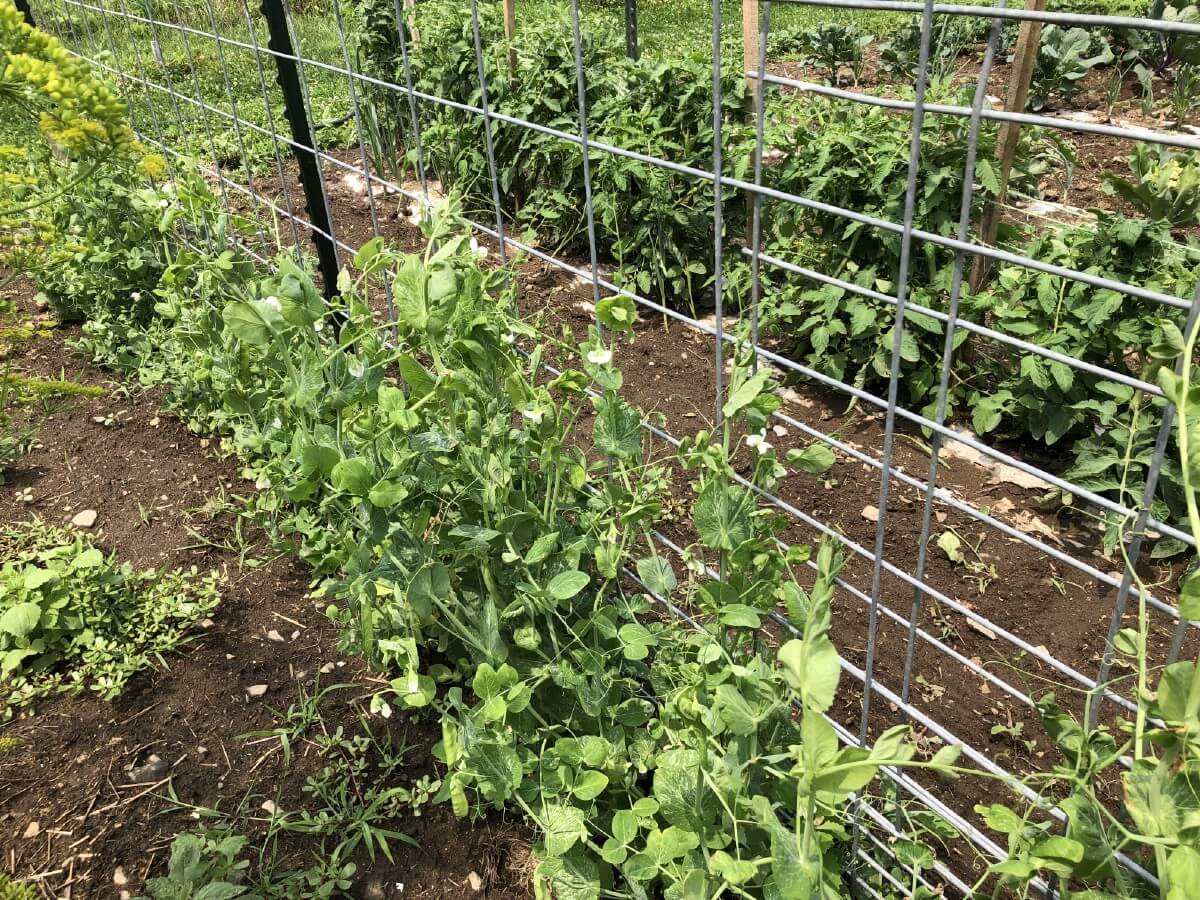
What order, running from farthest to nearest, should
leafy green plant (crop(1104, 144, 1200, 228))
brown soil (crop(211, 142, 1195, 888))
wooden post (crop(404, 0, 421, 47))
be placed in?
wooden post (crop(404, 0, 421, 47)) → leafy green plant (crop(1104, 144, 1200, 228)) → brown soil (crop(211, 142, 1195, 888))

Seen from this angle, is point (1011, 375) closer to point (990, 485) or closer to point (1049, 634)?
point (990, 485)

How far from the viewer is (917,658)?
215 cm

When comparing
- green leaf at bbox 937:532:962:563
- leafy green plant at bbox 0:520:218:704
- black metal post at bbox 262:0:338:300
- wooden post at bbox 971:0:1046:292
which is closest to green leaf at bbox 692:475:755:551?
wooden post at bbox 971:0:1046:292

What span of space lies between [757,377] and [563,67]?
3289mm

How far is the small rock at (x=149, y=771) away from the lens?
1.87m

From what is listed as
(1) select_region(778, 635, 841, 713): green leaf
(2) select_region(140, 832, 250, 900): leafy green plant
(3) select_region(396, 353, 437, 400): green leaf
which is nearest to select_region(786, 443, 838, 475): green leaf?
(1) select_region(778, 635, 841, 713): green leaf

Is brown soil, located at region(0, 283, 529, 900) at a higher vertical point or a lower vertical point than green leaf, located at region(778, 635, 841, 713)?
lower

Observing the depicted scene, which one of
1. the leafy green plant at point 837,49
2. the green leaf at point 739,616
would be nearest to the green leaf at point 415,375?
the green leaf at point 739,616

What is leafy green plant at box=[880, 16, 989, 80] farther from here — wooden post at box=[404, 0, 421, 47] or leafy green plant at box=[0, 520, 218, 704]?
leafy green plant at box=[0, 520, 218, 704]

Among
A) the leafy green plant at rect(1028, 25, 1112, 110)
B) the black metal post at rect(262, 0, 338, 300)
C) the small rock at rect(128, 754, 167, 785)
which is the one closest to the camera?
the small rock at rect(128, 754, 167, 785)

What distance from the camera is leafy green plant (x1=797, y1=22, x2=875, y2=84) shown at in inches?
285

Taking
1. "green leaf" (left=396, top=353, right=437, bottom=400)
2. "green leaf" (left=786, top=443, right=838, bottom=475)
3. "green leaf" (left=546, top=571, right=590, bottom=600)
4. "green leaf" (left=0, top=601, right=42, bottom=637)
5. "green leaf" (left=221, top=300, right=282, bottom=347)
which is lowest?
"green leaf" (left=0, top=601, right=42, bottom=637)

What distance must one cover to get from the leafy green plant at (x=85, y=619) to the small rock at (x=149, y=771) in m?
0.22

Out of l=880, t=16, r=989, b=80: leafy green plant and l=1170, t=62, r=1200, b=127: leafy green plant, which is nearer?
l=1170, t=62, r=1200, b=127: leafy green plant
